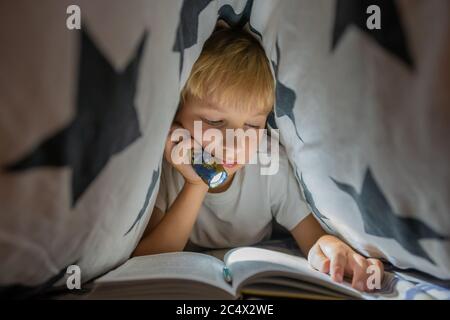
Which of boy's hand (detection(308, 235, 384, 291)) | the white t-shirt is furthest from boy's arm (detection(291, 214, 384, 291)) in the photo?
the white t-shirt

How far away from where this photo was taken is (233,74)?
2.42 ft

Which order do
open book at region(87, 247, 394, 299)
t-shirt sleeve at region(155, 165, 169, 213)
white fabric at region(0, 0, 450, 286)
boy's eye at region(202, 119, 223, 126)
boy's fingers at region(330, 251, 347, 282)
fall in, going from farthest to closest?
t-shirt sleeve at region(155, 165, 169, 213) → boy's eye at region(202, 119, 223, 126) → boy's fingers at region(330, 251, 347, 282) → open book at region(87, 247, 394, 299) → white fabric at region(0, 0, 450, 286)

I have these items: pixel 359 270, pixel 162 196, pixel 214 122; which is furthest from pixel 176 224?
pixel 359 270

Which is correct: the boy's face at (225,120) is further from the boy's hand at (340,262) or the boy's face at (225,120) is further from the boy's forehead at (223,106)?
the boy's hand at (340,262)

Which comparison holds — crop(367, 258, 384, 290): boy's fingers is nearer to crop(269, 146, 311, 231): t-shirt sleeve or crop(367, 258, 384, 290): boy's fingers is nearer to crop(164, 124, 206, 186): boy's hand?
crop(269, 146, 311, 231): t-shirt sleeve

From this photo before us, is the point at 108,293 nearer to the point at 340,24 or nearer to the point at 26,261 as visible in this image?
the point at 26,261

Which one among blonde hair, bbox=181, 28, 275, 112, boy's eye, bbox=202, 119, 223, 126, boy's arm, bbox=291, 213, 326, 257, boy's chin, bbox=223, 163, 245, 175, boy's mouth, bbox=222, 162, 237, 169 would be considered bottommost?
boy's arm, bbox=291, 213, 326, 257

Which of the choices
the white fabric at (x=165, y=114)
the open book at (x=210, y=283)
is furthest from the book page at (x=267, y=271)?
the white fabric at (x=165, y=114)

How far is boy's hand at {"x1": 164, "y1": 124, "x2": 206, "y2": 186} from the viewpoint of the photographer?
756mm

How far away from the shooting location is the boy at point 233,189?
28.1 inches

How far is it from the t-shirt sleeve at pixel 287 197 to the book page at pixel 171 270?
0.24 m

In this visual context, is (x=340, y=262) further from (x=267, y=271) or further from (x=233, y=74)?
(x=233, y=74)

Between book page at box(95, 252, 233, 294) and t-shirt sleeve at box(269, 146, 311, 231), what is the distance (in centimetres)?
24
